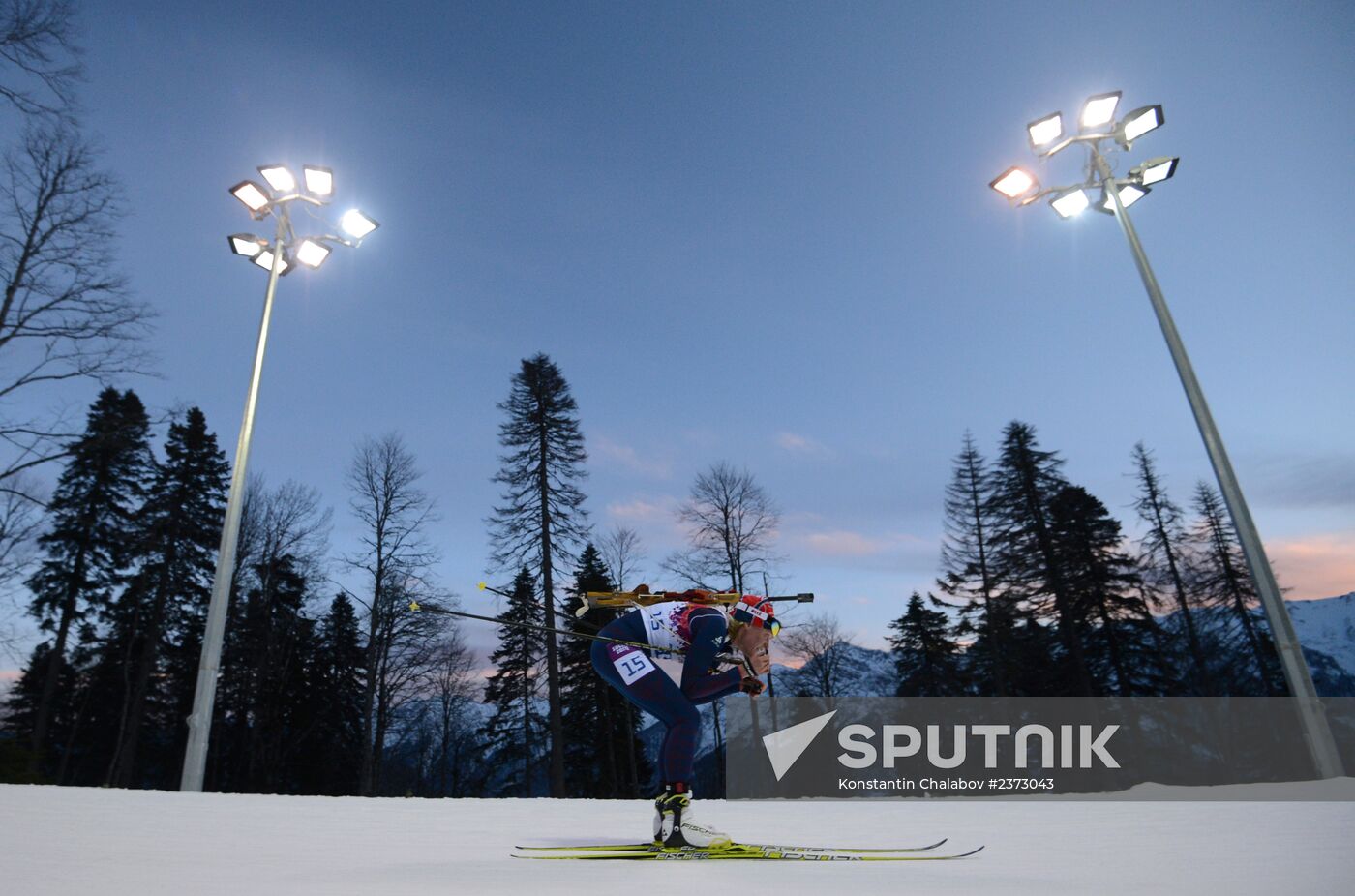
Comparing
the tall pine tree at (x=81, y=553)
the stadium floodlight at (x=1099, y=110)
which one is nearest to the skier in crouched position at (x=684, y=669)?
the stadium floodlight at (x=1099, y=110)

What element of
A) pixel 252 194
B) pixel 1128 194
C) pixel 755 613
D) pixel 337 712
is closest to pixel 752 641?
pixel 755 613

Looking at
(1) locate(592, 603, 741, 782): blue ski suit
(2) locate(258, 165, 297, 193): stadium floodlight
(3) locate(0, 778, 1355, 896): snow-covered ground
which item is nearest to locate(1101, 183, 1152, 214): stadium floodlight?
(3) locate(0, 778, 1355, 896): snow-covered ground

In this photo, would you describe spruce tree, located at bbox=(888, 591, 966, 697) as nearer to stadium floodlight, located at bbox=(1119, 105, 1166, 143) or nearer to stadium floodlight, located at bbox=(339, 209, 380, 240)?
stadium floodlight, located at bbox=(1119, 105, 1166, 143)

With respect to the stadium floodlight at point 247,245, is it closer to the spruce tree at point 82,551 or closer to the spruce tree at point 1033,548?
the spruce tree at point 82,551

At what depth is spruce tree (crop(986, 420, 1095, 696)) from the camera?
100ft

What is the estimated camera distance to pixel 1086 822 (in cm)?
588

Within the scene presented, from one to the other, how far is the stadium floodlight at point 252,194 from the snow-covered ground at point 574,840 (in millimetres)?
9421

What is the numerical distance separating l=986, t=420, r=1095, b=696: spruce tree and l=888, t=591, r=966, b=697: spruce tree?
3699mm

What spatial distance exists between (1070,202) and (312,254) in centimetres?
1300

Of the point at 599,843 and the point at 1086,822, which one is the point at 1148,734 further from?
the point at 599,843

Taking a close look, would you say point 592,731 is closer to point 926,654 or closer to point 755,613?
point 926,654

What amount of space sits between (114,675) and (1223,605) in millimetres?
46501

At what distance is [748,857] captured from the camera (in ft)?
12.8

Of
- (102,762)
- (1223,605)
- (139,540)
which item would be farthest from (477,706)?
(1223,605)
